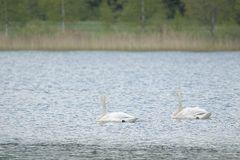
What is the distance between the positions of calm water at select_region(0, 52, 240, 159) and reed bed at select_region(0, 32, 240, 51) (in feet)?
2.37

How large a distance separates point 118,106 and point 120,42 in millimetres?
22846

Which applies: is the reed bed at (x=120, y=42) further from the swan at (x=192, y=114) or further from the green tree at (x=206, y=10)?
the swan at (x=192, y=114)

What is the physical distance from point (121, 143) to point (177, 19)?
40.3m

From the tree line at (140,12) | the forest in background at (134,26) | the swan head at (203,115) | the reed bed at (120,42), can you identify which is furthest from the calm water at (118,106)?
the tree line at (140,12)

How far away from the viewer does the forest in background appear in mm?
47156

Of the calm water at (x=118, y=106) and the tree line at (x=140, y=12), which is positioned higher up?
the tree line at (x=140, y=12)

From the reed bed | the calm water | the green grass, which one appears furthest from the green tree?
the calm water

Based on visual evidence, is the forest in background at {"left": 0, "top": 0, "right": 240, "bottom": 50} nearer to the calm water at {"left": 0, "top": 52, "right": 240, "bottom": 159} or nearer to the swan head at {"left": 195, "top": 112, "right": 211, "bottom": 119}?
the calm water at {"left": 0, "top": 52, "right": 240, "bottom": 159}

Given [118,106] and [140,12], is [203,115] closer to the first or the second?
[118,106]

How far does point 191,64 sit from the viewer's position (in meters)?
44.1

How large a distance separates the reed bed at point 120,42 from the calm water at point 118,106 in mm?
723

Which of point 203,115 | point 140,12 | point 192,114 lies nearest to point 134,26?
point 140,12

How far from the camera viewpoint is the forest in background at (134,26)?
4716 centimetres

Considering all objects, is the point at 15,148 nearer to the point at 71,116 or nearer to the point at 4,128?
the point at 4,128
